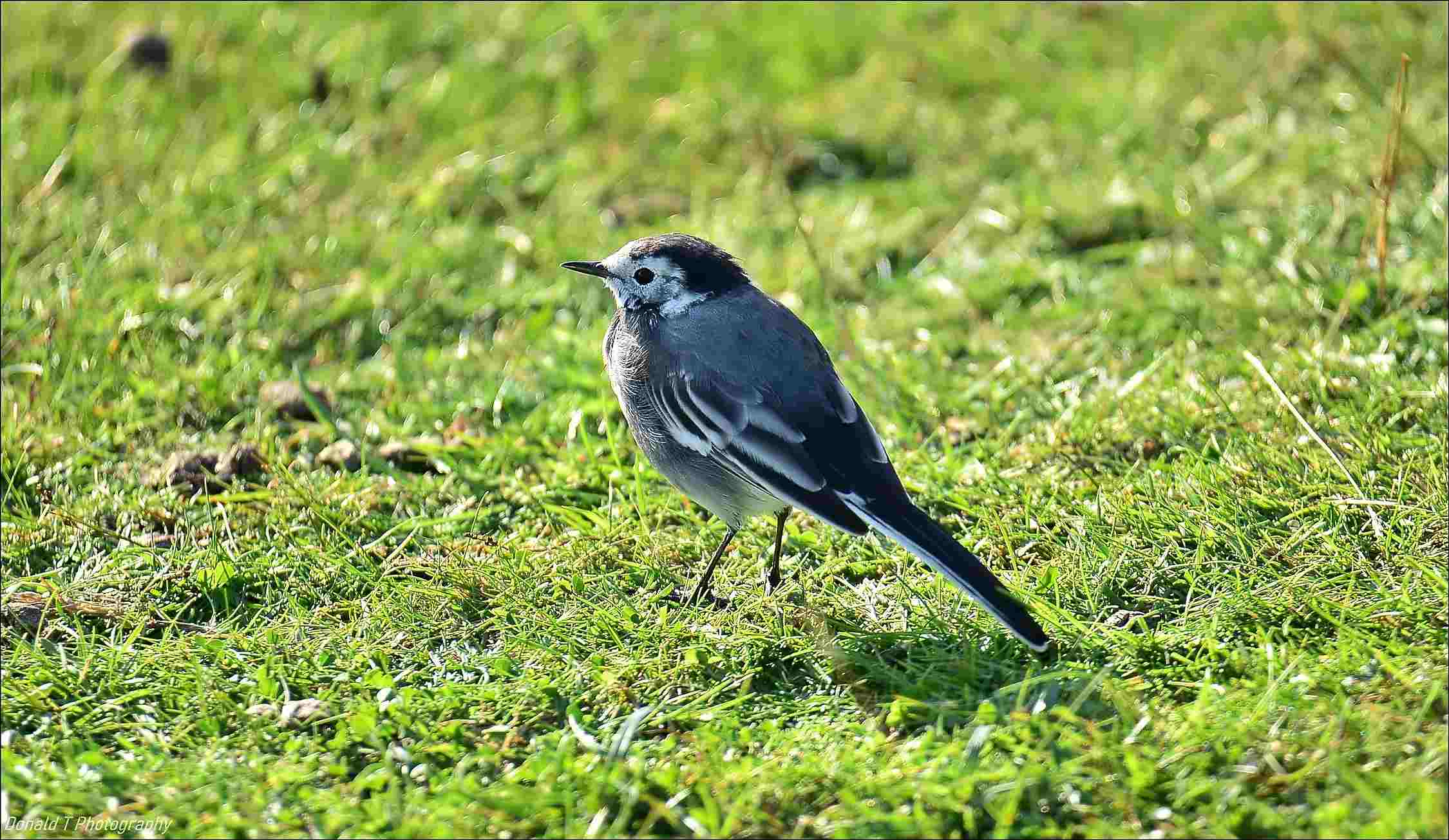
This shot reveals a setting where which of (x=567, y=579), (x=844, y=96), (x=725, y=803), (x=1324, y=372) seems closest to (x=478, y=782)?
(x=725, y=803)

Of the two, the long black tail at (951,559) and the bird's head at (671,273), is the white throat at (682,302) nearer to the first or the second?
the bird's head at (671,273)

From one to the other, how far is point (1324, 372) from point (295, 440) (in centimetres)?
381

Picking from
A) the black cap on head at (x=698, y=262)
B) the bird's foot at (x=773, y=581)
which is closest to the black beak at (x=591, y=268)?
the black cap on head at (x=698, y=262)

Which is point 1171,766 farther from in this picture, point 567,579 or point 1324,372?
point 1324,372

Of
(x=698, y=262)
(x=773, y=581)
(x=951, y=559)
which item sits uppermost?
(x=698, y=262)

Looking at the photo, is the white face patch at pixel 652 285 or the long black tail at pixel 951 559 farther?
the white face patch at pixel 652 285

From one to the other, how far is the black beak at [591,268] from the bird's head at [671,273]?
0.06 metres

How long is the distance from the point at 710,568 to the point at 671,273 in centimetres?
107

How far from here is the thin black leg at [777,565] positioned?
454 centimetres

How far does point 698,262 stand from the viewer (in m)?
4.92

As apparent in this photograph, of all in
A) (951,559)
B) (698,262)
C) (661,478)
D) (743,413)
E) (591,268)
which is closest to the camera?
(951,559)

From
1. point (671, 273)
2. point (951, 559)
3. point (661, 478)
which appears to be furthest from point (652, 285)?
point (951, 559)

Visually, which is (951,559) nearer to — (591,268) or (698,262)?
(698,262)

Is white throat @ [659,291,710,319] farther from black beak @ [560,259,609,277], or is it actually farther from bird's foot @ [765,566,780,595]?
bird's foot @ [765,566,780,595]
